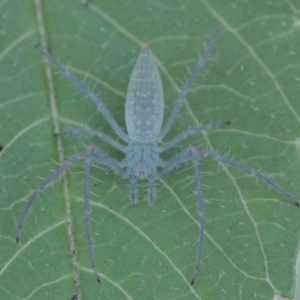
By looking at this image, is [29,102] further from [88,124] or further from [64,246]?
[64,246]

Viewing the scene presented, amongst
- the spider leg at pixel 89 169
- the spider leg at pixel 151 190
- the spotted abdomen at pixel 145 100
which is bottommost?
the spider leg at pixel 151 190

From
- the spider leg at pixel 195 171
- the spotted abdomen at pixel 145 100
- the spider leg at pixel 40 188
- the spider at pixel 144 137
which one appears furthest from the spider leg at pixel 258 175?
the spider leg at pixel 40 188

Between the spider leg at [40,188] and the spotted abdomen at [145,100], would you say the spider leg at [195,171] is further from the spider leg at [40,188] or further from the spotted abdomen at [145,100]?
the spider leg at [40,188]

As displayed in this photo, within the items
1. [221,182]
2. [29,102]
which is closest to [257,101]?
[221,182]

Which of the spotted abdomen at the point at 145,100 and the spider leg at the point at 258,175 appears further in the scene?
the spotted abdomen at the point at 145,100

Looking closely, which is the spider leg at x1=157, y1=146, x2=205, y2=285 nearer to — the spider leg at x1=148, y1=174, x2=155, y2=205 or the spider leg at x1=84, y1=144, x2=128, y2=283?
the spider leg at x1=148, y1=174, x2=155, y2=205

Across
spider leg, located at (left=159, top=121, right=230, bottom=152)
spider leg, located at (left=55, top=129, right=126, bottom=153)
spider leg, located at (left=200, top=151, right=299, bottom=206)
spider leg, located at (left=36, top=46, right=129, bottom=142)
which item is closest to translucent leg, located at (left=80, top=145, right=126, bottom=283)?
spider leg, located at (left=55, top=129, right=126, bottom=153)
